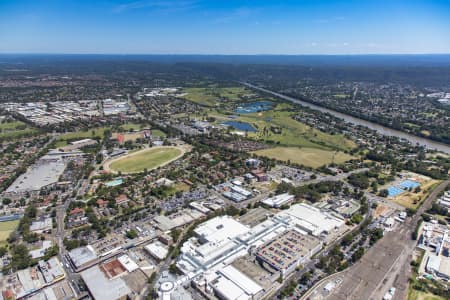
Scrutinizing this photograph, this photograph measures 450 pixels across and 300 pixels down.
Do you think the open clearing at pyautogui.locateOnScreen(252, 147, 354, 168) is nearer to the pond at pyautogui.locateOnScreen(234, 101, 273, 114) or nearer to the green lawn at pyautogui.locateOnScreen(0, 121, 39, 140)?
the pond at pyautogui.locateOnScreen(234, 101, 273, 114)

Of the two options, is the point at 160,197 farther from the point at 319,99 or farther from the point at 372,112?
the point at 319,99

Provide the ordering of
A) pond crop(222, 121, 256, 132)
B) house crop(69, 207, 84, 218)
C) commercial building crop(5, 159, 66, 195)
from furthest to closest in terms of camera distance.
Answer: pond crop(222, 121, 256, 132) < commercial building crop(5, 159, 66, 195) < house crop(69, 207, 84, 218)

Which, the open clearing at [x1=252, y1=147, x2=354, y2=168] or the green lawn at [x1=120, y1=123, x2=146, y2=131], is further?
the green lawn at [x1=120, y1=123, x2=146, y2=131]

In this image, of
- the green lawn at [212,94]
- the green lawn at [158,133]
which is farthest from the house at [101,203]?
the green lawn at [212,94]

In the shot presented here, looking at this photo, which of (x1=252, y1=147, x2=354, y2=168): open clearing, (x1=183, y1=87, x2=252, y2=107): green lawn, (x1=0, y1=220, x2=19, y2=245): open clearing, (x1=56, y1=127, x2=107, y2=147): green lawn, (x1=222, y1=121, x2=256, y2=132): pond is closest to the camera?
(x1=0, y1=220, x2=19, y2=245): open clearing

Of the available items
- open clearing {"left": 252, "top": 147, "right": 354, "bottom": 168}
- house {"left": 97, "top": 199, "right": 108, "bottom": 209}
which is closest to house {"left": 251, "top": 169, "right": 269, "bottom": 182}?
open clearing {"left": 252, "top": 147, "right": 354, "bottom": 168}

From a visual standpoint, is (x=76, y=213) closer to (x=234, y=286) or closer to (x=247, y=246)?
(x=247, y=246)

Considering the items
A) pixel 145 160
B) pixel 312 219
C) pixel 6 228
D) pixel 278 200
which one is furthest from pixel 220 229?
pixel 145 160
